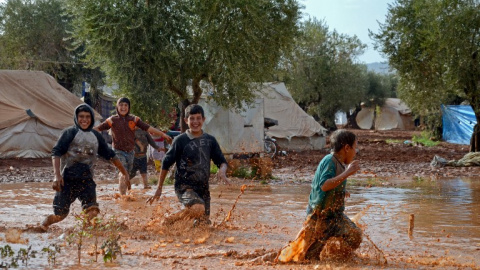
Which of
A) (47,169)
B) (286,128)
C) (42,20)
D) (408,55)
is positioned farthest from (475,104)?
(42,20)

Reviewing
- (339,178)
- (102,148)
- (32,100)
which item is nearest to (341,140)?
(339,178)

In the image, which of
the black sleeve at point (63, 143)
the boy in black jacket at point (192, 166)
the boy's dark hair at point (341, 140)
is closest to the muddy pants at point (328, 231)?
the boy's dark hair at point (341, 140)

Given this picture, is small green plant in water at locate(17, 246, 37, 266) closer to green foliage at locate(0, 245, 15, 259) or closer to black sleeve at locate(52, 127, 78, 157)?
green foliage at locate(0, 245, 15, 259)

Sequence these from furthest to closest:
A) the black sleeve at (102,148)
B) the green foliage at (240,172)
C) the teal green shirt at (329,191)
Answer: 1. the green foliage at (240,172)
2. the black sleeve at (102,148)
3. the teal green shirt at (329,191)

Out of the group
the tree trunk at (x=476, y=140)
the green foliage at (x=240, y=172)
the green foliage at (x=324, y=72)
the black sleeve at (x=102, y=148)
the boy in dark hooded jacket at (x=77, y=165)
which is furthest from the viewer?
the green foliage at (x=324, y=72)

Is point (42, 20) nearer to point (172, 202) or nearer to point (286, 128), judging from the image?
point (286, 128)

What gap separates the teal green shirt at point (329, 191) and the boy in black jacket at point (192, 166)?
1.68 meters

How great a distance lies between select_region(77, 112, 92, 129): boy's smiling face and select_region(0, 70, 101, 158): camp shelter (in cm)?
1402

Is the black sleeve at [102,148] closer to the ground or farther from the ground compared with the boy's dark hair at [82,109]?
closer to the ground

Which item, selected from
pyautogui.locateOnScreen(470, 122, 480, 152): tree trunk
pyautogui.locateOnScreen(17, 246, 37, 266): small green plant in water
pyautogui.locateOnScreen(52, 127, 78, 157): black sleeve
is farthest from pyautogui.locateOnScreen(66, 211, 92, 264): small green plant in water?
pyautogui.locateOnScreen(470, 122, 480, 152): tree trunk

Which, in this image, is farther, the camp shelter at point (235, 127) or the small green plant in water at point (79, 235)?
the camp shelter at point (235, 127)

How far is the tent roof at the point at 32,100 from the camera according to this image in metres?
20.7

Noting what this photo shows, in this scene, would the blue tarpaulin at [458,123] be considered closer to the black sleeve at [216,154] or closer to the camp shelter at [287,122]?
the camp shelter at [287,122]

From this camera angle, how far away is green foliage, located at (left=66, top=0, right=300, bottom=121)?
46.5ft
